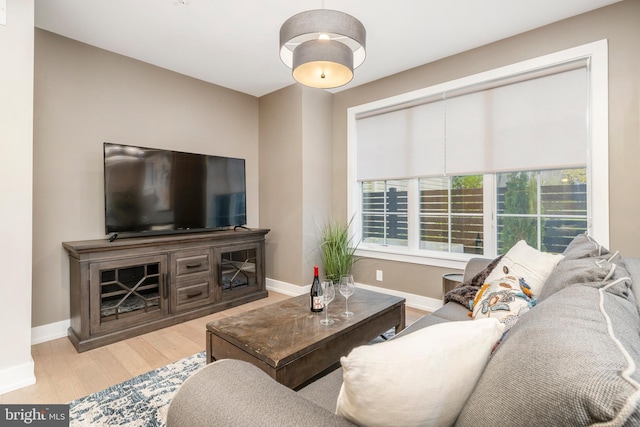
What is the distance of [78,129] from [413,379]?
3.46 m

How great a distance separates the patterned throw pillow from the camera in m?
1.46

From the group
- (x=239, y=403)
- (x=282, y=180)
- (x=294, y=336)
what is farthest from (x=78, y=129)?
(x=239, y=403)

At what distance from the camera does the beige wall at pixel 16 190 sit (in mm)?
1973

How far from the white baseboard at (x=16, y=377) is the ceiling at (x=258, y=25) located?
100 inches

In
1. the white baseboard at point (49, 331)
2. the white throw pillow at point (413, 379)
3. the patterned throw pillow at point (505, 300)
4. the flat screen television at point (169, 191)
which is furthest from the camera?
the flat screen television at point (169, 191)

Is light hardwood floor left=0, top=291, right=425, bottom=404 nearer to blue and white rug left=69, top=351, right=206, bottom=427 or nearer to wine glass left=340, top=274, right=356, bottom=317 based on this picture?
blue and white rug left=69, top=351, right=206, bottom=427

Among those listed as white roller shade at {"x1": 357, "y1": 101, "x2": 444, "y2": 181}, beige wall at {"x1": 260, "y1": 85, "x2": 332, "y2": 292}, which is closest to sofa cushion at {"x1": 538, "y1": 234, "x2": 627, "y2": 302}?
white roller shade at {"x1": 357, "y1": 101, "x2": 444, "y2": 181}

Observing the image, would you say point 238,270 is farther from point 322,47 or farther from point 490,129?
point 490,129

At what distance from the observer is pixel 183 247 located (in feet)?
10.2

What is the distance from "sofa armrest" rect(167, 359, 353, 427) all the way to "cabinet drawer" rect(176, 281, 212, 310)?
2394 mm

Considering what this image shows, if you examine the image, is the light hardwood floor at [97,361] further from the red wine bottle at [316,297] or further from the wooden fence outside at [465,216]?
the wooden fence outside at [465,216]

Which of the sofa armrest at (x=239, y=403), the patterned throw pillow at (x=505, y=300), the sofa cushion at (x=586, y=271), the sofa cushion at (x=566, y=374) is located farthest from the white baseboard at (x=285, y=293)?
the sofa cushion at (x=566, y=374)

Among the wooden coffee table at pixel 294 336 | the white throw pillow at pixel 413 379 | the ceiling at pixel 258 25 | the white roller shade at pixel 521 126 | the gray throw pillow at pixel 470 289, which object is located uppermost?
the ceiling at pixel 258 25

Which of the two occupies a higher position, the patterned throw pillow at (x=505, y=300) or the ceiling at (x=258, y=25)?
the ceiling at (x=258, y=25)
